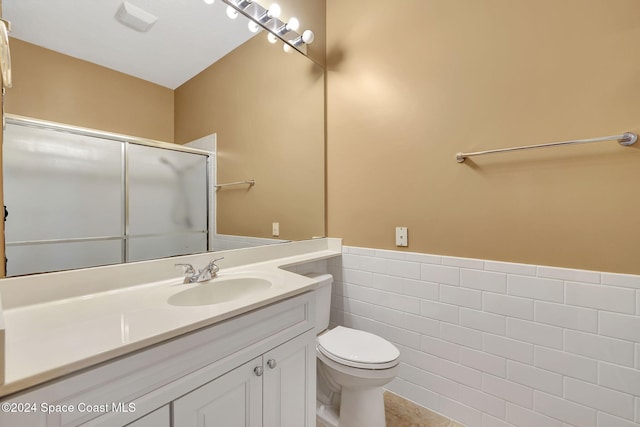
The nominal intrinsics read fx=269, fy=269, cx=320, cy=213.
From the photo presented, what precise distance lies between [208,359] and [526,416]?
145 centimetres

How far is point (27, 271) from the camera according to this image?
0.87m

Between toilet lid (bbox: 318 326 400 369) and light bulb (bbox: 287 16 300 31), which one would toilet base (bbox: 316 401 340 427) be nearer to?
toilet lid (bbox: 318 326 400 369)

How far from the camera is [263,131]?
1705 mm

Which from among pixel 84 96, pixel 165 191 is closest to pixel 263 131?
pixel 165 191

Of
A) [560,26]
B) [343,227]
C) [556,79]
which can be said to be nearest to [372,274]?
[343,227]

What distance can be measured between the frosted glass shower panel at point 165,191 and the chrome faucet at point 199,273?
197 mm

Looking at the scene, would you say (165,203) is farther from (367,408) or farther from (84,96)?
(367,408)

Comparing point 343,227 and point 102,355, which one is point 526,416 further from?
point 102,355

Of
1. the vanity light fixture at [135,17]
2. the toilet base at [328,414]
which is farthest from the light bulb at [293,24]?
the toilet base at [328,414]

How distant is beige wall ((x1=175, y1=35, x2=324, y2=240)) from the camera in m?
1.41

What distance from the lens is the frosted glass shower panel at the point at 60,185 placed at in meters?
0.86

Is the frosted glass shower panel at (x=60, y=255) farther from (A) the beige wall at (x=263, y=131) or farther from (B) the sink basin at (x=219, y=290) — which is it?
(A) the beige wall at (x=263, y=131)

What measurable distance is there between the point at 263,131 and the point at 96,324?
1.30 meters

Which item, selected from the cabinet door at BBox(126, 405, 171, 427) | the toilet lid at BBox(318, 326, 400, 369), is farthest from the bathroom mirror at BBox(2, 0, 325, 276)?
the cabinet door at BBox(126, 405, 171, 427)
